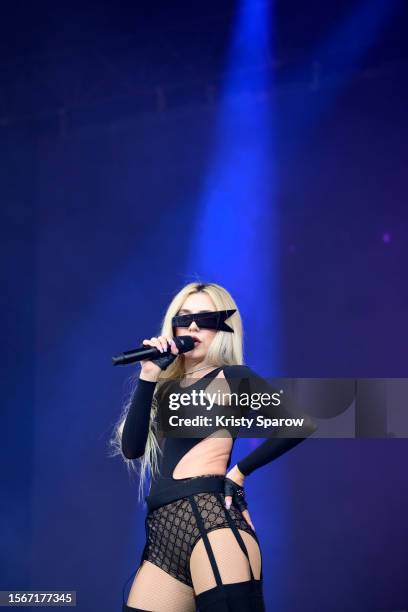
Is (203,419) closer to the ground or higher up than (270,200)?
closer to the ground

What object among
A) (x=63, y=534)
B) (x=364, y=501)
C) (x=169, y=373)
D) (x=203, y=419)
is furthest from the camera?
(x=63, y=534)

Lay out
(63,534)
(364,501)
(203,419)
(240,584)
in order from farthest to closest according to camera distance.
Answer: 1. (63,534)
2. (364,501)
3. (203,419)
4. (240,584)

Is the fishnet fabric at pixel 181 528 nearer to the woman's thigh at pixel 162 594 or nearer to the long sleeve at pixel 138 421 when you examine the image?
the woman's thigh at pixel 162 594

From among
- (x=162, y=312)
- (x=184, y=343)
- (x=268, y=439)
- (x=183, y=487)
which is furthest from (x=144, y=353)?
(x=162, y=312)

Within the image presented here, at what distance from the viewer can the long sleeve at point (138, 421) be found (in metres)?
2.08

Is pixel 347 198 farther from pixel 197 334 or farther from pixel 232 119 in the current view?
pixel 197 334

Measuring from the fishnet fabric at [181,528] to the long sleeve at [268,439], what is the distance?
0.20m

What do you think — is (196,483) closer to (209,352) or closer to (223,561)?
(223,561)

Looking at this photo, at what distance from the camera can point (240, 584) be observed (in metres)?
1.98

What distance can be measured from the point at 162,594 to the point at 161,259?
2383 millimetres

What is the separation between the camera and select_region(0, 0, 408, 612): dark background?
3.97 metres

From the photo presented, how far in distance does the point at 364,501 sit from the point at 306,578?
0.47 m

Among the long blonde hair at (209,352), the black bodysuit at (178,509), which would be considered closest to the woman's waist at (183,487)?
the black bodysuit at (178,509)

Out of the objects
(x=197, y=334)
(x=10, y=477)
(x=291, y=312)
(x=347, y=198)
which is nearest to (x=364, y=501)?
(x=291, y=312)
